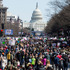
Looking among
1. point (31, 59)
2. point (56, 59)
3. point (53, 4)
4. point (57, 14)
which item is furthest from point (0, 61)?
point (57, 14)

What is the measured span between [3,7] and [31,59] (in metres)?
129

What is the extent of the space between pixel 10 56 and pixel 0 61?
354 cm

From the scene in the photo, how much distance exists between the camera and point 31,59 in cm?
2025

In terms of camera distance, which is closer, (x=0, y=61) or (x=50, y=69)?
(x=50, y=69)

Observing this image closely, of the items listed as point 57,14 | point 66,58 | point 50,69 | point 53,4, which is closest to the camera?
point 50,69

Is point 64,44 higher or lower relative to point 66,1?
lower

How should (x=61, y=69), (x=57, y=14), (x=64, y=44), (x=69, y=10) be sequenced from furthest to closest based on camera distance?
(x=57, y=14), (x=69, y=10), (x=64, y=44), (x=61, y=69)

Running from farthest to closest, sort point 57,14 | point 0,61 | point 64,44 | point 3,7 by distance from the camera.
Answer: point 3,7 < point 57,14 < point 64,44 < point 0,61

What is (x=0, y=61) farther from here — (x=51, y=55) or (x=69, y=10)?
(x=69, y=10)

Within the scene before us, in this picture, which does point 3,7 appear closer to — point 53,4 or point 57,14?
point 57,14

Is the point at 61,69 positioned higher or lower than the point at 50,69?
lower

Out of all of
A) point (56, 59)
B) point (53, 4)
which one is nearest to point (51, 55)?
point (56, 59)

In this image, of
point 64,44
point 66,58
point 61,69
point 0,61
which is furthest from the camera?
point 64,44

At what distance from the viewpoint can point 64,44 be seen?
3944 centimetres
